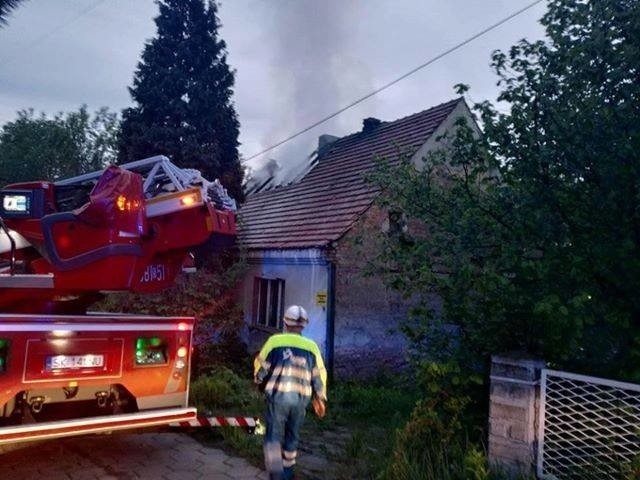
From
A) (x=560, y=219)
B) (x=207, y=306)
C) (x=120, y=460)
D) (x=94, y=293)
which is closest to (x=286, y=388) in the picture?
(x=120, y=460)

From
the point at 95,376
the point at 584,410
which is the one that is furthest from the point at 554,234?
the point at 95,376

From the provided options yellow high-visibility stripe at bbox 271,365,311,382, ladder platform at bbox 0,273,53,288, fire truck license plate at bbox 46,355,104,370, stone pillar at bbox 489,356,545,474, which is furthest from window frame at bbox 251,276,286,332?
stone pillar at bbox 489,356,545,474

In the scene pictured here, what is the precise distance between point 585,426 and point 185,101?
13.5m

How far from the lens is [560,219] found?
4.86m

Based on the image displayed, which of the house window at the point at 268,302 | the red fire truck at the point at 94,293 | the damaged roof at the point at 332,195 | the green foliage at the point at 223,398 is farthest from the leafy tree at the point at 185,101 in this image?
the red fire truck at the point at 94,293

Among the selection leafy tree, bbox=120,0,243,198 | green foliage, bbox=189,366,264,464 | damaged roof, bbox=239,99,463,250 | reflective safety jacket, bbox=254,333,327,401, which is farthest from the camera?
leafy tree, bbox=120,0,243,198

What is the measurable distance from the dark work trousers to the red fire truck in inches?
42.5

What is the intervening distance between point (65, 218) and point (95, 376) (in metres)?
1.55

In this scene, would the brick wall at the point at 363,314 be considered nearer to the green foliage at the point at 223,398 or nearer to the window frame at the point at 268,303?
the window frame at the point at 268,303

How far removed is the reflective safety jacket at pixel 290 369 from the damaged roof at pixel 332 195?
5527 millimetres

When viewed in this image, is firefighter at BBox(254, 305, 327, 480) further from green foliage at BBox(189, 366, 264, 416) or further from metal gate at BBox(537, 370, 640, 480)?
green foliage at BBox(189, 366, 264, 416)

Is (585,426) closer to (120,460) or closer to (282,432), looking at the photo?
(282,432)

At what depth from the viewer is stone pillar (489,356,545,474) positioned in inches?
173

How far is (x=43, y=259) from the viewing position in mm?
5344
